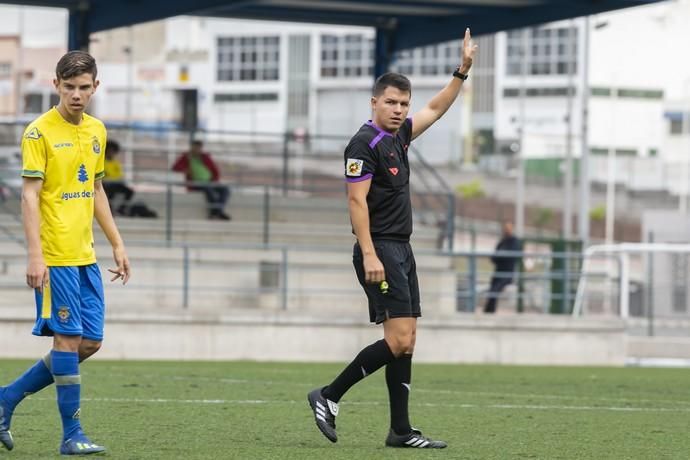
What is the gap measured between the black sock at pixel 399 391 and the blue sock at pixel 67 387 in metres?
1.65

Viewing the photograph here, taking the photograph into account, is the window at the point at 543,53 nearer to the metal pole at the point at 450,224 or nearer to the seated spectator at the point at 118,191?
the metal pole at the point at 450,224

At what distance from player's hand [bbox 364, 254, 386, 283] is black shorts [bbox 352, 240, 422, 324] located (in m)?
0.15

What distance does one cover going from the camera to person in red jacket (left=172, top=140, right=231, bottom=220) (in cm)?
2452

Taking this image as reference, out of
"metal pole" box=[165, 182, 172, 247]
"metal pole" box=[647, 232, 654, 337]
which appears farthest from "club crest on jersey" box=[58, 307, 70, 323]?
"metal pole" box=[647, 232, 654, 337]

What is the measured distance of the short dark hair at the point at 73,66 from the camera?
24.0ft

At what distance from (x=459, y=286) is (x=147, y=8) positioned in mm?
6601

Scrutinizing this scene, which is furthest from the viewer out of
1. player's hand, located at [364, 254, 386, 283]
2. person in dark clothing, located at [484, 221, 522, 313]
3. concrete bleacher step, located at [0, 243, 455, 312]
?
person in dark clothing, located at [484, 221, 522, 313]

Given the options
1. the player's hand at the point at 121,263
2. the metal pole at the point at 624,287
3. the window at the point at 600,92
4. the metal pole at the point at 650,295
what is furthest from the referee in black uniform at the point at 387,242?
the window at the point at 600,92

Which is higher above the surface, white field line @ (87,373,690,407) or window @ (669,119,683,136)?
window @ (669,119,683,136)

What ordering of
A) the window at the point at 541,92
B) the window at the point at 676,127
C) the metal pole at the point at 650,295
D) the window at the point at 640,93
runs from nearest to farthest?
the metal pole at the point at 650,295
the window at the point at 640,93
the window at the point at 676,127
the window at the point at 541,92

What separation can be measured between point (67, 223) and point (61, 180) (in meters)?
0.20

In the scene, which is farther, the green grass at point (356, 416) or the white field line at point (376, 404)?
the white field line at point (376, 404)

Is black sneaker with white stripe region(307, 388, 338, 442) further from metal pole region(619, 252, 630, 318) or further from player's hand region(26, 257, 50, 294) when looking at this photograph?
metal pole region(619, 252, 630, 318)

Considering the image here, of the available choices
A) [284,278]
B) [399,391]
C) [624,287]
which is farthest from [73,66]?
[624,287]
